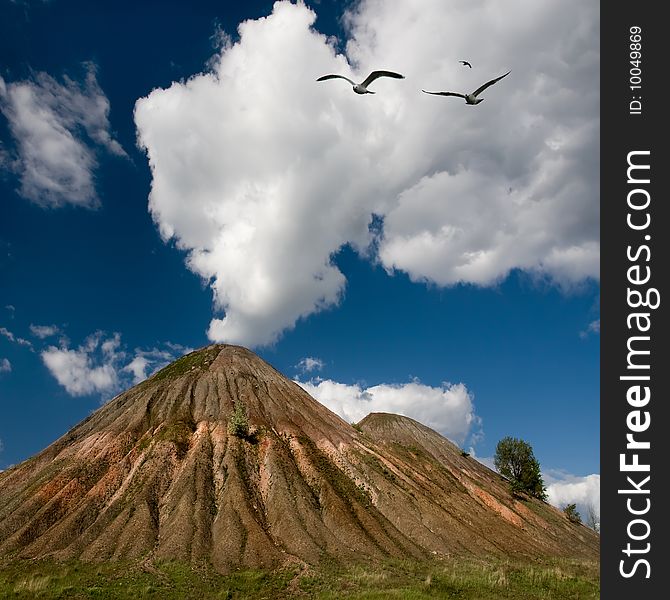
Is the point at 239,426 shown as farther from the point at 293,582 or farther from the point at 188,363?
the point at 293,582

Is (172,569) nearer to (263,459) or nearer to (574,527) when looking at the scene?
(263,459)

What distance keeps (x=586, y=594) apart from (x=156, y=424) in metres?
62.3

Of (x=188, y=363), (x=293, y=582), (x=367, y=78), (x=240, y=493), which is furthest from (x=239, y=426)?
(x=367, y=78)

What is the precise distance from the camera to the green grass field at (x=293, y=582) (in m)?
35.6

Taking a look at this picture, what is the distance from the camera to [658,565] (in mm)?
15547

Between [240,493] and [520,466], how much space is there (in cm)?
8085

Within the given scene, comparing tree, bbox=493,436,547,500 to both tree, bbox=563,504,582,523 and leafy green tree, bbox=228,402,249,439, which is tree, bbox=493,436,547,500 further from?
leafy green tree, bbox=228,402,249,439

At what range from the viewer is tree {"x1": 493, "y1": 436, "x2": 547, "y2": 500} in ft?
358

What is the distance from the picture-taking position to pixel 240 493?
59719 mm

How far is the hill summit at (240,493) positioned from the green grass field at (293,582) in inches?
156

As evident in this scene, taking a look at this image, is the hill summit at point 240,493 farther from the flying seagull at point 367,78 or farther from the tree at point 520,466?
the flying seagull at point 367,78

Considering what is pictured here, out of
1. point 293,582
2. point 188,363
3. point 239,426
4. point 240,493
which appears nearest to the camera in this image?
point 293,582

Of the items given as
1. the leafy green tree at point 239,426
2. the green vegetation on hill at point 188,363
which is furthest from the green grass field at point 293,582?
the green vegetation on hill at point 188,363

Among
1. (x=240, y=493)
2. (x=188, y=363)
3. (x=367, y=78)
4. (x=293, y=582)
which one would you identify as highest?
(x=188, y=363)
